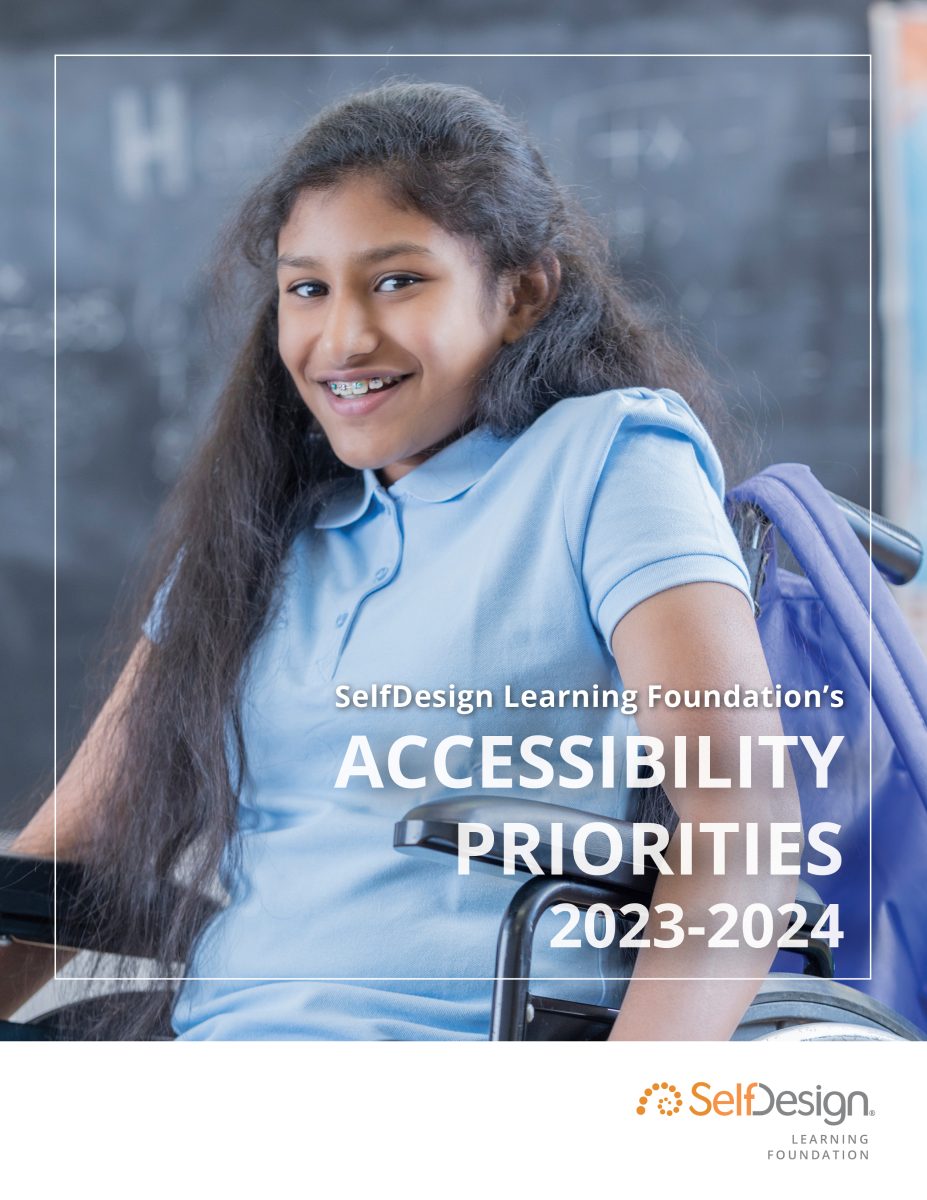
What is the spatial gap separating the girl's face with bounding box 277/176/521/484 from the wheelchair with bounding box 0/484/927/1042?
24 centimetres

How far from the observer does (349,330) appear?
90 centimetres

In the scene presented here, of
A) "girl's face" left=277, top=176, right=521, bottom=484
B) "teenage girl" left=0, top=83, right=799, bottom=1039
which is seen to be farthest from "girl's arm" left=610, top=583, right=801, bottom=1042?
"girl's face" left=277, top=176, right=521, bottom=484

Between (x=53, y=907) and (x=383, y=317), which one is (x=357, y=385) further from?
(x=53, y=907)

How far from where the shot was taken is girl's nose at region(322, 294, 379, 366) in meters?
0.90

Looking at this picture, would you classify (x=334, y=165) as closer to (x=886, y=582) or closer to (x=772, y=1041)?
(x=886, y=582)

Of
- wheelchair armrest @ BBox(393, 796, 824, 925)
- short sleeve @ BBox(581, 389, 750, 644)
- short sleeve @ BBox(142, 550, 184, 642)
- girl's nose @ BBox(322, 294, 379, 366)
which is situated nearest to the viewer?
wheelchair armrest @ BBox(393, 796, 824, 925)

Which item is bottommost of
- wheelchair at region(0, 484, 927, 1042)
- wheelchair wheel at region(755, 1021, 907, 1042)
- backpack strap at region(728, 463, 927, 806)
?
wheelchair wheel at region(755, 1021, 907, 1042)

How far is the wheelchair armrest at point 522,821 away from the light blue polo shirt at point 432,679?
9cm
